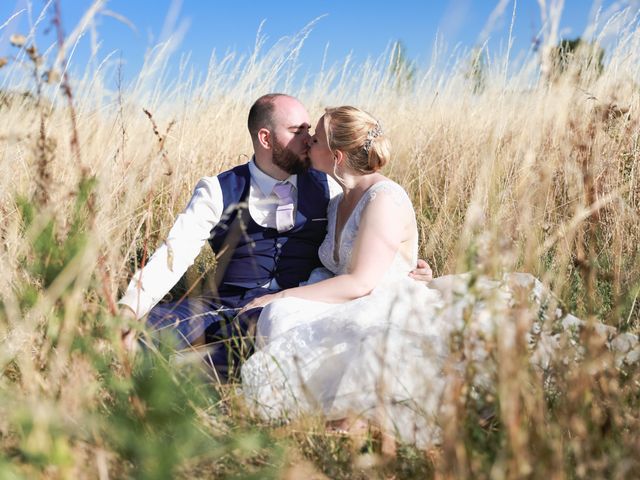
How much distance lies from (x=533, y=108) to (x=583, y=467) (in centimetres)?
355

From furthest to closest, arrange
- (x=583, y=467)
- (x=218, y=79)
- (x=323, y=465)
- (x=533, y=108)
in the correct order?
(x=218, y=79), (x=533, y=108), (x=323, y=465), (x=583, y=467)

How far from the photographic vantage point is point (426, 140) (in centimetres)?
461

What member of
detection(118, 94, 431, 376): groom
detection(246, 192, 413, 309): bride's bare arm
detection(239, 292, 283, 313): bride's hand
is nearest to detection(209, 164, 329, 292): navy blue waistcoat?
detection(118, 94, 431, 376): groom

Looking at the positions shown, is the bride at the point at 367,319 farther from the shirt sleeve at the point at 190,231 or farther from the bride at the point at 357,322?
the shirt sleeve at the point at 190,231

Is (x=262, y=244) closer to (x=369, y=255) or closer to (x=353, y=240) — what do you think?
(x=353, y=240)

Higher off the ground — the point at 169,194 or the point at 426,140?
the point at 426,140

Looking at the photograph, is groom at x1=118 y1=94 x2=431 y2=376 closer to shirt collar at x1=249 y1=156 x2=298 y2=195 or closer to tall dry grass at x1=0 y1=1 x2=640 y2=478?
shirt collar at x1=249 y1=156 x2=298 y2=195

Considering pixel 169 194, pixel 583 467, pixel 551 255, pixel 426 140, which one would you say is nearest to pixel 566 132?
pixel 551 255

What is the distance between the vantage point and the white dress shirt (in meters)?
2.63

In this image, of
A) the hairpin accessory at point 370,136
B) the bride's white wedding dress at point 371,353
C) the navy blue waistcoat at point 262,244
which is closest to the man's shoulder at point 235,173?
the navy blue waistcoat at point 262,244

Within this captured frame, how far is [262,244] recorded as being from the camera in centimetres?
308

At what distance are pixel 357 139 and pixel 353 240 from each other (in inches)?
18.0

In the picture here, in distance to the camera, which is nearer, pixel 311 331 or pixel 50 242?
pixel 50 242

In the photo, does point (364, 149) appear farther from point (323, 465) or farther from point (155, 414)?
point (155, 414)
